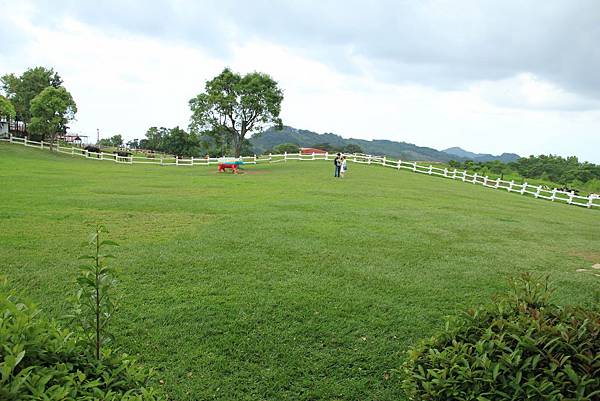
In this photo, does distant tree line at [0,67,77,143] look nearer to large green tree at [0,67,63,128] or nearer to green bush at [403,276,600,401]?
large green tree at [0,67,63,128]

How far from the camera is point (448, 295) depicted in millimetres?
5633

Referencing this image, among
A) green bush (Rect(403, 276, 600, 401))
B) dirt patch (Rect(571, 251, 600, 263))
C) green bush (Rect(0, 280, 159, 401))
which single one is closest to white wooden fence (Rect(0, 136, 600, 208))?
dirt patch (Rect(571, 251, 600, 263))

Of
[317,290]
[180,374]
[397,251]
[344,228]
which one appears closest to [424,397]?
[180,374]

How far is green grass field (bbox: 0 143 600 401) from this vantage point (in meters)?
4.00

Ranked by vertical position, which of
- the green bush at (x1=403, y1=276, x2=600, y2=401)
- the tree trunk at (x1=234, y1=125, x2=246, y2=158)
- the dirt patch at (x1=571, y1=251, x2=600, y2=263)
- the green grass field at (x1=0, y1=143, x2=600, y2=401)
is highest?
the tree trunk at (x1=234, y1=125, x2=246, y2=158)

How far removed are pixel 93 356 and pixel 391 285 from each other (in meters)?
4.54

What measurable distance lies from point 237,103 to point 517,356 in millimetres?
36622

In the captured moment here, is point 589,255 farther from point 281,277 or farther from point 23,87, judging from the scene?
point 23,87

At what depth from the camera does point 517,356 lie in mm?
2316

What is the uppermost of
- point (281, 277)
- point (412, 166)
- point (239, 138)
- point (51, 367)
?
point (239, 138)

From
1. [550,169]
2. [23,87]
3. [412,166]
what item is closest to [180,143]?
[23,87]

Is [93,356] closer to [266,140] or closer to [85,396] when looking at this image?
[85,396]

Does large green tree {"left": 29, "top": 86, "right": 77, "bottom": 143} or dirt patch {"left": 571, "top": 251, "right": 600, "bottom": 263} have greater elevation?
large green tree {"left": 29, "top": 86, "right": 77, "bottom": 143}

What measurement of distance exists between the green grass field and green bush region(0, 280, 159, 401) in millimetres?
649
